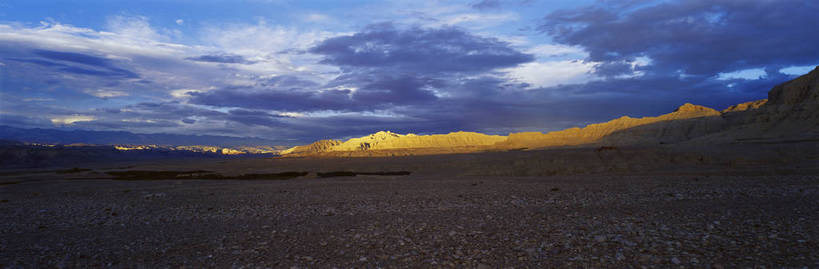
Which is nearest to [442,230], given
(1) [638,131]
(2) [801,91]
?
(2) [801,91]

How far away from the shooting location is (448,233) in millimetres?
9961

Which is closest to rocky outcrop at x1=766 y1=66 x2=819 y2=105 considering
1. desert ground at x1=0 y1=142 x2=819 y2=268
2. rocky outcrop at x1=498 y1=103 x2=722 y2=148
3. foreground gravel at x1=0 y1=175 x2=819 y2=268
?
rocky outcrop at x1=498 y1=103 x2=722 y2=148

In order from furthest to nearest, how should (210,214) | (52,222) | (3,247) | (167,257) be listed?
(210,214) < (52,222) < (3,247) < (167,257)

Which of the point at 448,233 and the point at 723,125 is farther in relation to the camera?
the point at 723,125

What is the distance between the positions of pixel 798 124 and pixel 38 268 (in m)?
99.4

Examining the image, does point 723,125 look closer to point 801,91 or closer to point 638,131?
point 801,91

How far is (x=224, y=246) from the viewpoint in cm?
943

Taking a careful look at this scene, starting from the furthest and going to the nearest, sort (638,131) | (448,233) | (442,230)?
(638,131) < (442,230) < (448,233)

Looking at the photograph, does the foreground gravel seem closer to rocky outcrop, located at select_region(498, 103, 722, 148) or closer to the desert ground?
the desert ground

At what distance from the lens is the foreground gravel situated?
7.47 m

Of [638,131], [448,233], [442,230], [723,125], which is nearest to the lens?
[448,233]

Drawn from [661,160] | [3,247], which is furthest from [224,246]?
[661,160]

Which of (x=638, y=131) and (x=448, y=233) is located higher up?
(x=638, y=131)

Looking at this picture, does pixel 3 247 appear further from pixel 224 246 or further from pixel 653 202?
pixel 653 202
